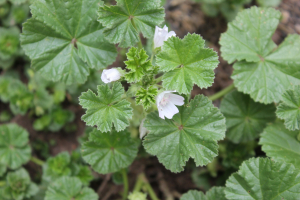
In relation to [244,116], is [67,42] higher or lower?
higher

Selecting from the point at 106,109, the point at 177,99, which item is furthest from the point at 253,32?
the point at 106,109

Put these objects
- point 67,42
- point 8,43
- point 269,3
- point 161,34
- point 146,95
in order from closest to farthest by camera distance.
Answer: point 146,95 < point 161,34 < point 67,42 < point 8,43 < point 269,3

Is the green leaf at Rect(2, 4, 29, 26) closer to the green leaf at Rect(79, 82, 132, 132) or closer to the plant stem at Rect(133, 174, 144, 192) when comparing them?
the green leaf at Rect(79, 82, 132, 132)

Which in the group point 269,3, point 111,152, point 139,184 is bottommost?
point 139,184

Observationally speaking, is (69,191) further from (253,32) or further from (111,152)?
(253,32)

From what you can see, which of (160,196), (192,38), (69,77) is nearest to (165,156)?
(192,38)

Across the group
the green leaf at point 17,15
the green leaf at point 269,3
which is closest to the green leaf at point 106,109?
the green leaf at point 17,15

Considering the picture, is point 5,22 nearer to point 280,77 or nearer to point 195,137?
point 195,137
